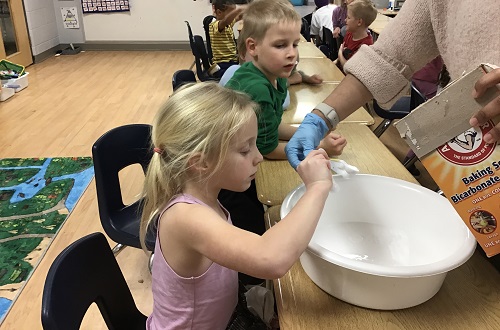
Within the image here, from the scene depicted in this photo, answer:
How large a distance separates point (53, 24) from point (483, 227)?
6.33 m

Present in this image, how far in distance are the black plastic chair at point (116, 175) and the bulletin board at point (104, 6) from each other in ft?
16.3

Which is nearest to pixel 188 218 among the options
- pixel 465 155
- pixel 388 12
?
pixel 465 155

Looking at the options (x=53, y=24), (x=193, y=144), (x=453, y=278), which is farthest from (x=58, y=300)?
(x=53, y=24)

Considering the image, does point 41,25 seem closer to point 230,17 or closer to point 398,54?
point 230,17

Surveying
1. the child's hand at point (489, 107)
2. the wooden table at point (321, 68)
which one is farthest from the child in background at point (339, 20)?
the child's hand at point (489, 107)

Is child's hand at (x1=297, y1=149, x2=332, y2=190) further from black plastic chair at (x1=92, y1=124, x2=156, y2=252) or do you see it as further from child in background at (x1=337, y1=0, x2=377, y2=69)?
child in background at (x1=337, y1=0, x2=377, y2=69)

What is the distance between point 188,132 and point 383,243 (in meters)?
0.47

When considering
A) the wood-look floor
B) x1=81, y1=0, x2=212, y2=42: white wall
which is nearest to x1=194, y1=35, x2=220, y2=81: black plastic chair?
the wood-look floor

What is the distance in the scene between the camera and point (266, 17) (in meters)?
1.50

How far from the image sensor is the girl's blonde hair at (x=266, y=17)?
1.49 m

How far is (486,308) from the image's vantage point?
75cm

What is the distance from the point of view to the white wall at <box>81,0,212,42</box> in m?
5.99

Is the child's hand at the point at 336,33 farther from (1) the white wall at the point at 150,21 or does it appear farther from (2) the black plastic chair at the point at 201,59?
(1) the white wall at the point at 150,21

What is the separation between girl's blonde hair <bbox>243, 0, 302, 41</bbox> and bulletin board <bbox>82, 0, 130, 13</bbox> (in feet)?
16.5
